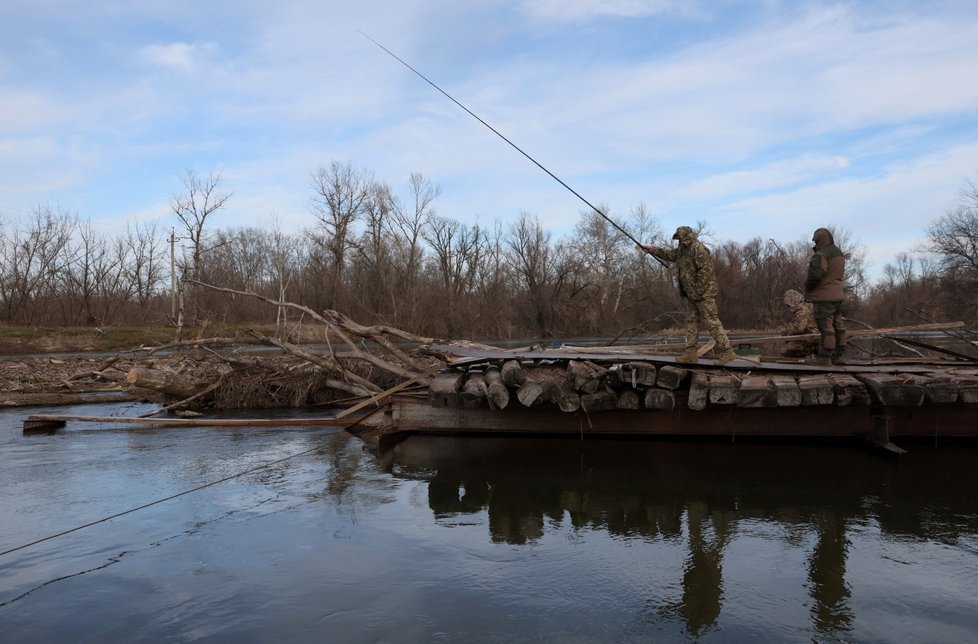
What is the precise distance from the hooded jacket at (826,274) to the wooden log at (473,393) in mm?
4355

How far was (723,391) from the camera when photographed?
24.1ft

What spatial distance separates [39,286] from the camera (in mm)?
44500

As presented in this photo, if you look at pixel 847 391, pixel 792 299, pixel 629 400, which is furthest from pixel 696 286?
pixel 792 299

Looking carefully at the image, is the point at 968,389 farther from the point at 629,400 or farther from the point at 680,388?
the point at 629,400

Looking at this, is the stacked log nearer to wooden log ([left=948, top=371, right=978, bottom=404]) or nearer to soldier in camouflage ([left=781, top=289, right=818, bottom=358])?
wooden log ([left=948, top=371, right=978, bottom=404])

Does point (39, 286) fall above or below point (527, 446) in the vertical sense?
above

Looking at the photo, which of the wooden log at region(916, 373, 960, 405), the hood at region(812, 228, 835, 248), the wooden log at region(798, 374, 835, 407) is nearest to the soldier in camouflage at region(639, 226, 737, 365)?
the wooden log at region(798, 374, 835, 407)

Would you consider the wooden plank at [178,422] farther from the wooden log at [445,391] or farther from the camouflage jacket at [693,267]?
the camouflage jacket at [693,267]

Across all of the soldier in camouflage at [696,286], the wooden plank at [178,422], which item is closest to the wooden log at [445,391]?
the wooden plank at [178,422]

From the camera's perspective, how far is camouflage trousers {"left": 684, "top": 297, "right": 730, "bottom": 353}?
7.83 metres

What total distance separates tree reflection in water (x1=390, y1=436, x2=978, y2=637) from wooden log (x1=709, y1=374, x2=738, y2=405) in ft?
2.99

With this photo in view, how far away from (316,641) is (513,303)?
5083 cm

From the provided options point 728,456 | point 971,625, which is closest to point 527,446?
point 728,456

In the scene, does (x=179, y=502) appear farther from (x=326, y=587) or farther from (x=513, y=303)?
(x=513, y=303)
